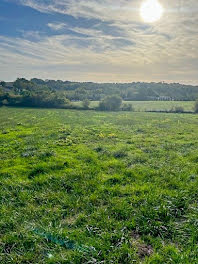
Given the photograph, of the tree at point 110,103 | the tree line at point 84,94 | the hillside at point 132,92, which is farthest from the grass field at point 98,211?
the hillside at point 132,92

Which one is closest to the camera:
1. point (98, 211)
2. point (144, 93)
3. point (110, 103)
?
point (98, 211)

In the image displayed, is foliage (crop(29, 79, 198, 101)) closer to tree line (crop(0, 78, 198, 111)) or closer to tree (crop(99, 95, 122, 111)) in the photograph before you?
tree line (crop(0, 78, 198, 111))

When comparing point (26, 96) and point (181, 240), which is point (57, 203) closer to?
point (181, 240)

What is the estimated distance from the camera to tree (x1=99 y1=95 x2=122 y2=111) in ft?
200

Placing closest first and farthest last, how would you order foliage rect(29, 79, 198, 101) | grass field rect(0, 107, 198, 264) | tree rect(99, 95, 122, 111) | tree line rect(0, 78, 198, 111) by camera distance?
grass field rect(0, 107, 198, 264)
tree rect(99, 95, 122, 111)
tree line rect(0, 78, 198, 111)
foliage rect(29, 79, 198, 101)

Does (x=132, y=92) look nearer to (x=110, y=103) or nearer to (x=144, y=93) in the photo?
(x=144, y=93)

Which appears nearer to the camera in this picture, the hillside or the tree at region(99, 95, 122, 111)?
the tree at region(99, 95, 122, 111)

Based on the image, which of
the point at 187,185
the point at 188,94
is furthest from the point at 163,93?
the point at 187,185

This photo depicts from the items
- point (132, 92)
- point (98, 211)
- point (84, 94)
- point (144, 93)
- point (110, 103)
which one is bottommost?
point (98, 211)

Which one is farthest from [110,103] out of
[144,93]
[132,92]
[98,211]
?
[98,211]

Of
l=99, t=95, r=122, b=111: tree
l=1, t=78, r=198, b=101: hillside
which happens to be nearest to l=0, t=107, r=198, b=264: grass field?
l=99, t=95, r=122, b=111: tree

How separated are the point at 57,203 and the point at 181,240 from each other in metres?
3.31

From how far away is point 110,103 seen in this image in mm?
61156

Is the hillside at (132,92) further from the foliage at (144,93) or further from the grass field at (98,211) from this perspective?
the grass field at (98,211)
